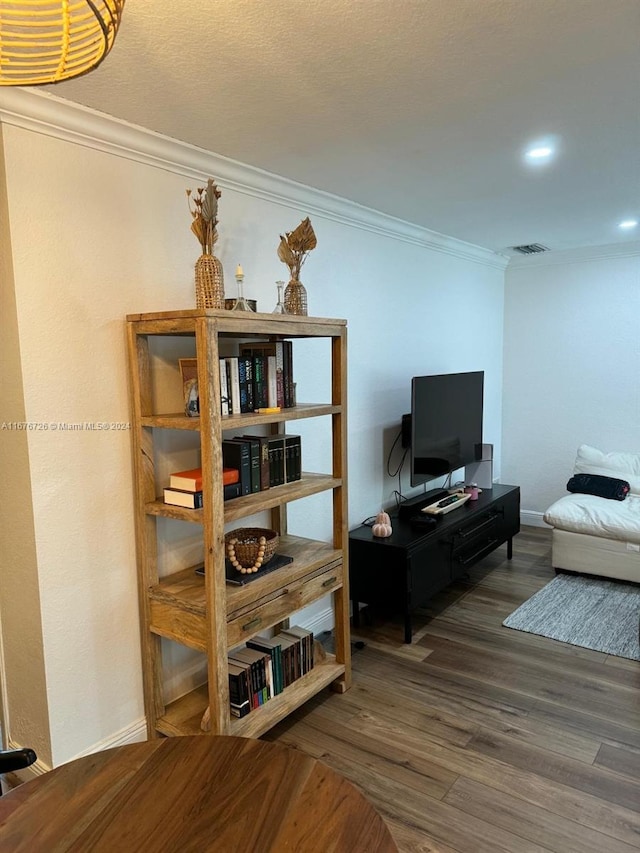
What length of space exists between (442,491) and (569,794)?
227 cm

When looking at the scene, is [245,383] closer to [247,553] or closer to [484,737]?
[247,553]

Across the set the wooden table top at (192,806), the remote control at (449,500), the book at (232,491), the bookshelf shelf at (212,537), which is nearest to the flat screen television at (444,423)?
the remote control at (449,500)

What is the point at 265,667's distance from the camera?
2436 millimetres

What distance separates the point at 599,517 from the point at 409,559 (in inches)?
66.9

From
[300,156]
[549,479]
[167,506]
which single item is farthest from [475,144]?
[549,479]

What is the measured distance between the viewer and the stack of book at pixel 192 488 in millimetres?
2137

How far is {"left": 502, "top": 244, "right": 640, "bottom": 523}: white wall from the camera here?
15.9 feet

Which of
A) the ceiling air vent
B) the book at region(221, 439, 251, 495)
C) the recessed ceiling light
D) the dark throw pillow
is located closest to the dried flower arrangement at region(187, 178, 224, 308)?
the book at region(221, 439, 251, 495)

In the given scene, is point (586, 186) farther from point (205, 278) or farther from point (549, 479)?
point (549, 479)

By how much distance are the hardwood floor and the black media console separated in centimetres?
24

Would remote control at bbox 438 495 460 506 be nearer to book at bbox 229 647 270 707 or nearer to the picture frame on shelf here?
Answer: book at bbox 229 647 270 707

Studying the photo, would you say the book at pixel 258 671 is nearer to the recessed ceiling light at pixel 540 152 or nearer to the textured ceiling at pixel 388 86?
the textured ceiling at pixel 388 86

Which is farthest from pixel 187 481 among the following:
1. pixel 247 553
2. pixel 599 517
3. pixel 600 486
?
pixel 600 486

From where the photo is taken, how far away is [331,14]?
1.49m
